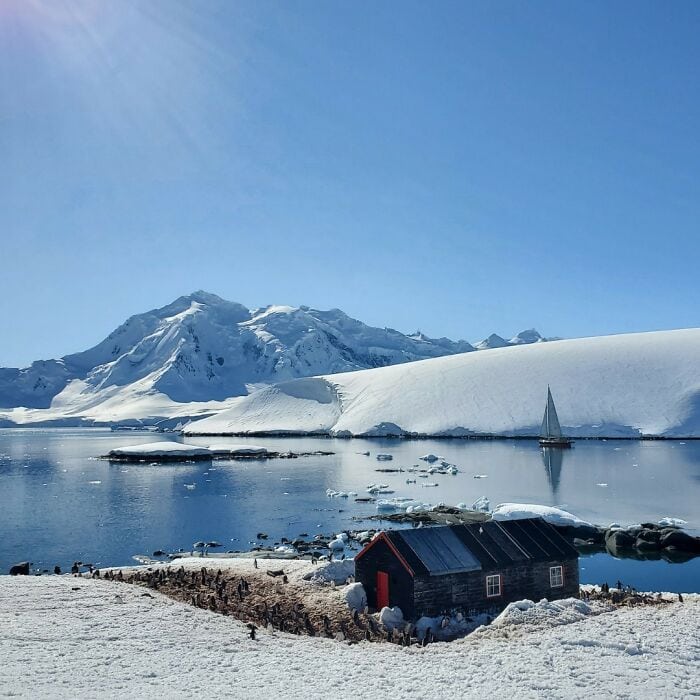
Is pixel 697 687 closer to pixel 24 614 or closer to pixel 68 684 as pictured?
pixel 68 684

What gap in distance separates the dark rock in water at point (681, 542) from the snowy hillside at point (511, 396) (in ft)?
258

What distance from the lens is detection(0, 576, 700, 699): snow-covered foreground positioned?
13445mm

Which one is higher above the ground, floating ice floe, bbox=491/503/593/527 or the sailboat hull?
the sailboat hull

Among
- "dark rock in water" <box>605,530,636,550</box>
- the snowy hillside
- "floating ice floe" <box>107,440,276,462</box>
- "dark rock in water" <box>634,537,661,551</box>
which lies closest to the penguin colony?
"dark rock in water" <box>605,530,636,550</box>

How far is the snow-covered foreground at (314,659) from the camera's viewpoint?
44.1 ft

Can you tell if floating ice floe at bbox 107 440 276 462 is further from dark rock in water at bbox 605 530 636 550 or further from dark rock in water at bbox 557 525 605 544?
dark rock in water at bbox 605 530 636 550

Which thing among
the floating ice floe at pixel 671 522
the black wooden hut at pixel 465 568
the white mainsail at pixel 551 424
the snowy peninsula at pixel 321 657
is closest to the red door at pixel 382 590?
the black wooden hut at pixel 465 568

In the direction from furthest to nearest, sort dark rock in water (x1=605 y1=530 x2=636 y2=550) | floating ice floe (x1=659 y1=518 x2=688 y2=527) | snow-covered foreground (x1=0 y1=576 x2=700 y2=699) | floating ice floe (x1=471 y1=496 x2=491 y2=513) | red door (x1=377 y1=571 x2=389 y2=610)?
floating ice floe (x1=471 y1=496 x2=491 y2=513) → floating ice floe (x1=659 y1=518 x2=688 y2=527) → dark rock in water (x1=605 y1=530 x2=636 y2=550) → red door (x1=377 y1=571 x2=389 y2=610) → snow-covered foreground (x1=0 y1=576 x2=700 y2=699)

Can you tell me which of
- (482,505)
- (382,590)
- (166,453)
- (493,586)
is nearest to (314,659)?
(382,590)

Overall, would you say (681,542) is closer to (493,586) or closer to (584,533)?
(584,533)

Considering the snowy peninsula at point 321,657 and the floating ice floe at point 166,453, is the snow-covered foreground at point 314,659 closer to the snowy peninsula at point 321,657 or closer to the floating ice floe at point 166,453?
the snowy peninsula at point 321,657

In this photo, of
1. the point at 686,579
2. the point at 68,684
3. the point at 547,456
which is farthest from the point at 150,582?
the point at 547,456

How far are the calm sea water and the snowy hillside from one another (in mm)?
22333

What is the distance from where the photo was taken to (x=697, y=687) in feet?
45.3
